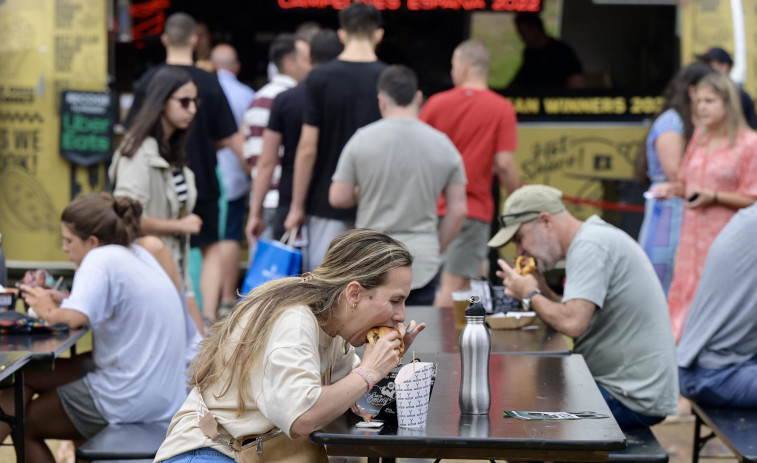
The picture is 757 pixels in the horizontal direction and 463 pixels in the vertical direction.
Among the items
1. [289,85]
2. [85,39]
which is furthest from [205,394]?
[85,39]

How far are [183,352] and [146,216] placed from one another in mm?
1380

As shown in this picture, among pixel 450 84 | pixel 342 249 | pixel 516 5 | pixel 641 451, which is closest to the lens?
pixel 342 249

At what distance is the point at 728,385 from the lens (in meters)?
4.26

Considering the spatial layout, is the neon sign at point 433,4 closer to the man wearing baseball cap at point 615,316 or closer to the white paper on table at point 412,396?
the man wearing baseball cap at point 615,316

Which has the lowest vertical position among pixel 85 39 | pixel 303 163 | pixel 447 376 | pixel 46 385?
pixel 46 385

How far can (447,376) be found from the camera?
3473mm

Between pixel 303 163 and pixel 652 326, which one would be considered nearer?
pixel 652 326

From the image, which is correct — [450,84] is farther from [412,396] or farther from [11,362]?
[412,396]

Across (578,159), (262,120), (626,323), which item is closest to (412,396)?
(626,323)

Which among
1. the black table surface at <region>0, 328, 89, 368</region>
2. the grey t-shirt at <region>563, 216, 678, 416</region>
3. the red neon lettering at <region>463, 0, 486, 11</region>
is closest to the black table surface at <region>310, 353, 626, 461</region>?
the grey t-shirt at <region>563, 216, 678, 416</region>

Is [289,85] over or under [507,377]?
over

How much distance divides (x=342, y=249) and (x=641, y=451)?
4.69 ft

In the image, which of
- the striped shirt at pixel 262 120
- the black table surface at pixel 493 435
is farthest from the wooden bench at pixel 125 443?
the striped shirt at pixel 262 120

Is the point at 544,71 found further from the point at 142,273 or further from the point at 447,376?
the point at 447,376
